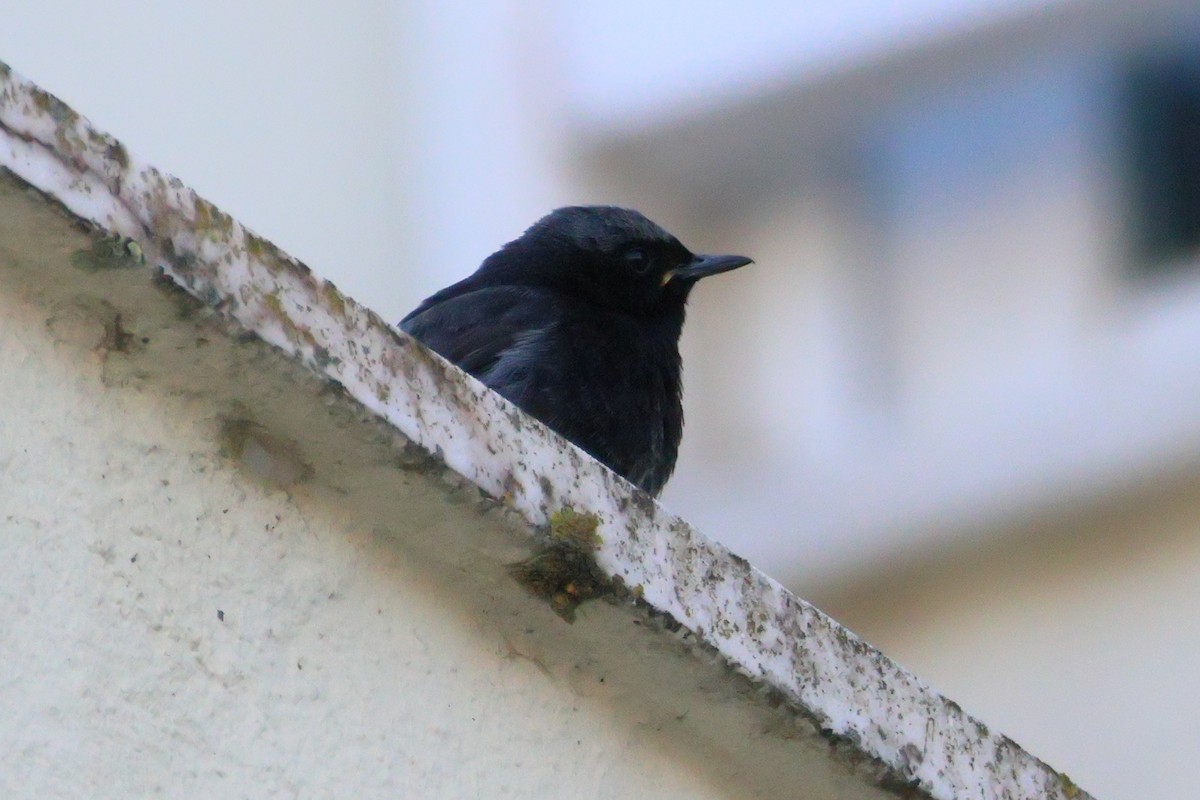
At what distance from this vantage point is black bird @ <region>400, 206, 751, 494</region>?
5012 mm

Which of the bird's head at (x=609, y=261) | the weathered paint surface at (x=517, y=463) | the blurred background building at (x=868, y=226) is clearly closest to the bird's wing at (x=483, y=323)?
the bird's head at (x=609, y=261)

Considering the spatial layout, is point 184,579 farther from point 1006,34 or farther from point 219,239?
point 1006,34

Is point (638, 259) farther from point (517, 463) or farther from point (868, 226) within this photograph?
point (868, 226)

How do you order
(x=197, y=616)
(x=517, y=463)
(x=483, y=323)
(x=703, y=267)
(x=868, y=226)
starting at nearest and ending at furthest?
(x=197, y=616)
(x=517, y=463)
(x=483, y=323)
(x=703, y=267)
(x=868, y=226)

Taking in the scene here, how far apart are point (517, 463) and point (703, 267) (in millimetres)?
3350

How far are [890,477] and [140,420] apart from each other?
6965mm

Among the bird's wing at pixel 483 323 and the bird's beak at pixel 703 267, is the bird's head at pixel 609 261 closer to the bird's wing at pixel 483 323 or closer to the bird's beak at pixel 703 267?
the bird's beak at pixel 703 267

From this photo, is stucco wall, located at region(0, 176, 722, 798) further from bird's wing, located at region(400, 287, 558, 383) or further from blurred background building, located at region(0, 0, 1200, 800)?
blurred background building, located at region(0, 0, 1200, 800)

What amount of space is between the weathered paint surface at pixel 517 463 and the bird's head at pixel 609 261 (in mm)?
2726

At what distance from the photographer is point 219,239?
2494 mm

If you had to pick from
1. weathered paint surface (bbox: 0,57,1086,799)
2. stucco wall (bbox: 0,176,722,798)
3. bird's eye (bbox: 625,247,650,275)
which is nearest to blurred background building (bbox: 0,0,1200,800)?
bird's eye (bbox: 625,247,650,275)

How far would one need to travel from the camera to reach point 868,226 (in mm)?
10117

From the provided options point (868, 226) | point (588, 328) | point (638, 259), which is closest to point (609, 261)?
point (638, 259)

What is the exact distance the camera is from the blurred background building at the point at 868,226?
8.52m
